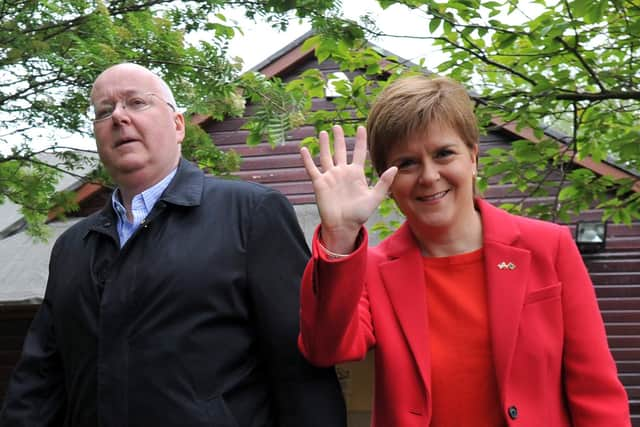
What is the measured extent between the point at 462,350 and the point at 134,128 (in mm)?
1122

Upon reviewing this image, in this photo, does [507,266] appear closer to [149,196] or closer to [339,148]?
[339,148]

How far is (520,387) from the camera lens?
1989mm

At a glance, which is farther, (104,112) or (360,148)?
(104,112)

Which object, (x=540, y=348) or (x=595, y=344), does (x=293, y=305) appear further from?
(x=595, y=344)

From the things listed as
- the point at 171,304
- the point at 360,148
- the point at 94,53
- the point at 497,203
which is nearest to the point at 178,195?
the point at 171,304

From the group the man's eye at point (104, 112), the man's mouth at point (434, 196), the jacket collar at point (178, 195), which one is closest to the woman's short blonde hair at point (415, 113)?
the man's mouth at point (434, 196)

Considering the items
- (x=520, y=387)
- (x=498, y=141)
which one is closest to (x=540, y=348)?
(x=520, y=387)

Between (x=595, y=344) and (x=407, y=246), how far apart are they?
0.56 m

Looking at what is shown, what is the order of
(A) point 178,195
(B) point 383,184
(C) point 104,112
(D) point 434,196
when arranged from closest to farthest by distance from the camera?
(B) point 383,184
(D) point 434,196
(A) point 178,195
(C) point 104,112

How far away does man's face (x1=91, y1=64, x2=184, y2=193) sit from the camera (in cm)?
228

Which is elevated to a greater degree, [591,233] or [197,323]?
[197,323]

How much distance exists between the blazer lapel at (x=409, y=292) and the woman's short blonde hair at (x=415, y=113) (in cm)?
23

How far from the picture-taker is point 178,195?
87.9 inches

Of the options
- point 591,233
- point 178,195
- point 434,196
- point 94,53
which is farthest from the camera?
point 591,233
